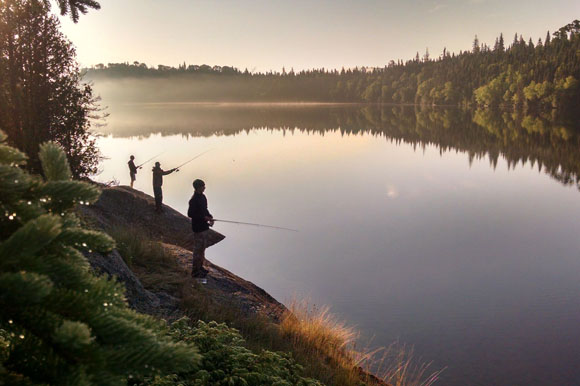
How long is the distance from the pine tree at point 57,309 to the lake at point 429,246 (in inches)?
346

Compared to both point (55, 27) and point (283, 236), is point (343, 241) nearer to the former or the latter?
point (283, 236)

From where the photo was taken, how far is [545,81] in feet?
357

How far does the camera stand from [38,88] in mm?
15109

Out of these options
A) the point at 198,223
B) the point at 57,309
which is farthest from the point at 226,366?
the point at 198,223

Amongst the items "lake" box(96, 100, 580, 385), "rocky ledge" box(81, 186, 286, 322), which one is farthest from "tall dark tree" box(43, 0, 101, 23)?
"lake" box(96, 100, 580, 385)

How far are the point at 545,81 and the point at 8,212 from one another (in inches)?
5079

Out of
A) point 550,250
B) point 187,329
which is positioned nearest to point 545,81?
point 550,250

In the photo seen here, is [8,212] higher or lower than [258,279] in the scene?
higher

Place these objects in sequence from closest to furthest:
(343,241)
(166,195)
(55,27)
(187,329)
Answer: (187,329), (55,27), (343,241), (166,195)

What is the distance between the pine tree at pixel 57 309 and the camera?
1.32 m

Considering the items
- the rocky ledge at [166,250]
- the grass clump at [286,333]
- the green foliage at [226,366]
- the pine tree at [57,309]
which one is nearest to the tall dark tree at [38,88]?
the rocky ledge at [166,250]

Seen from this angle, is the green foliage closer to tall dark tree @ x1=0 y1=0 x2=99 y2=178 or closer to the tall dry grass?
the tall dry grass

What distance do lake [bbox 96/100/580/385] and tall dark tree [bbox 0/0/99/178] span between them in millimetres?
6987

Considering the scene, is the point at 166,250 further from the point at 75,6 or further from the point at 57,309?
the point at 57,309
